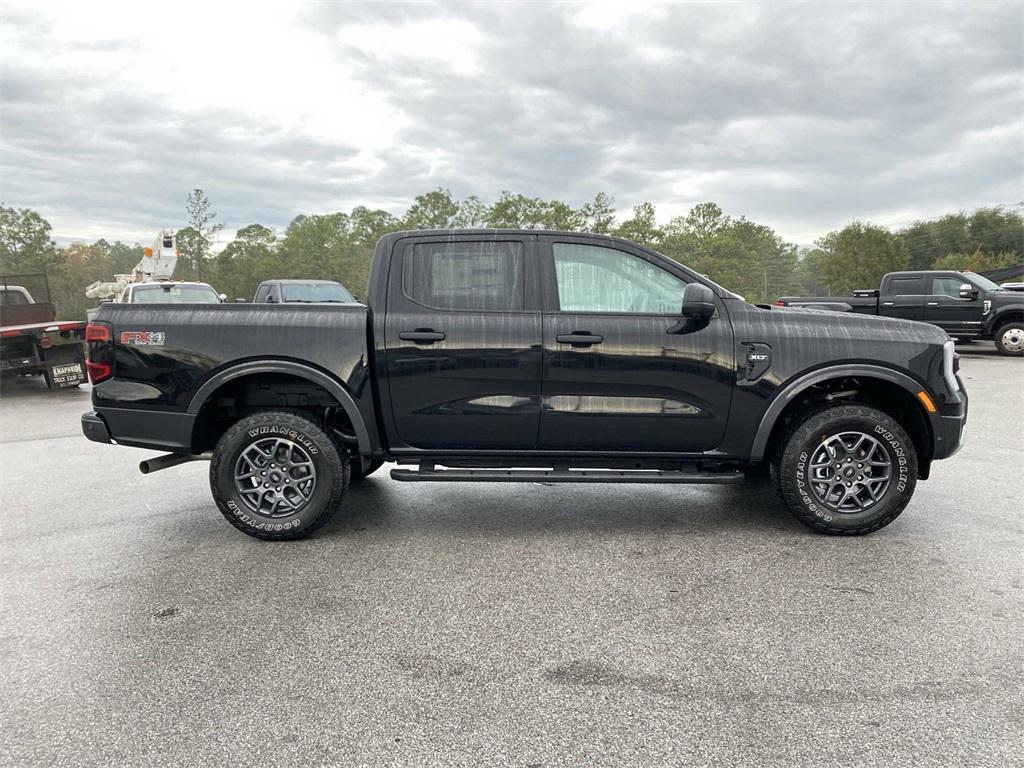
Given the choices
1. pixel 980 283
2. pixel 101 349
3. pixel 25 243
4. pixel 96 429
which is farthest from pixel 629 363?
pixel 25 243

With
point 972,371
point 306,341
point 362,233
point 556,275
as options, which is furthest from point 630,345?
point 362,233

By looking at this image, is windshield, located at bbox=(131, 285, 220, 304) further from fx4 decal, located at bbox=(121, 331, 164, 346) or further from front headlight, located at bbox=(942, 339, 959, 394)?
front headlight, located at bbox=(942, 339, 959, 394)

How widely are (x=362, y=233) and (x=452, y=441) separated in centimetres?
5489

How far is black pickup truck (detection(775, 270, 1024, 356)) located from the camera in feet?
48.5

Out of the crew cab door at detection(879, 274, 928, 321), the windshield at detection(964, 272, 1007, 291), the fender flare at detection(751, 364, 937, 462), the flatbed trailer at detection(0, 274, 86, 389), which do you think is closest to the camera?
the fender flare at detection(751, 364, 937, 462)

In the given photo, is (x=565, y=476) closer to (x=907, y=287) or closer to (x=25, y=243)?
(x=907, y=287)

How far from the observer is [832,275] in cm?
6250

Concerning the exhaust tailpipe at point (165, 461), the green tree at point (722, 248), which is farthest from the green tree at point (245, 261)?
the exhaust tailpipe at point (165, 461)

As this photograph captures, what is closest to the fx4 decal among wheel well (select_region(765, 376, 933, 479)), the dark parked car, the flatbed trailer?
wheel well (select_region(765, 376, 933, 479))

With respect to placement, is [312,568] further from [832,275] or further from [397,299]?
[832,275]

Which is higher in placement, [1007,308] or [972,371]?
[1007,308]

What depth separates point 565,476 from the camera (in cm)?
418

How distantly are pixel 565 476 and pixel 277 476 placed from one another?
1810 millimetres

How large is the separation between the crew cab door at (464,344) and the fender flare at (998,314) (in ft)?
48.9
